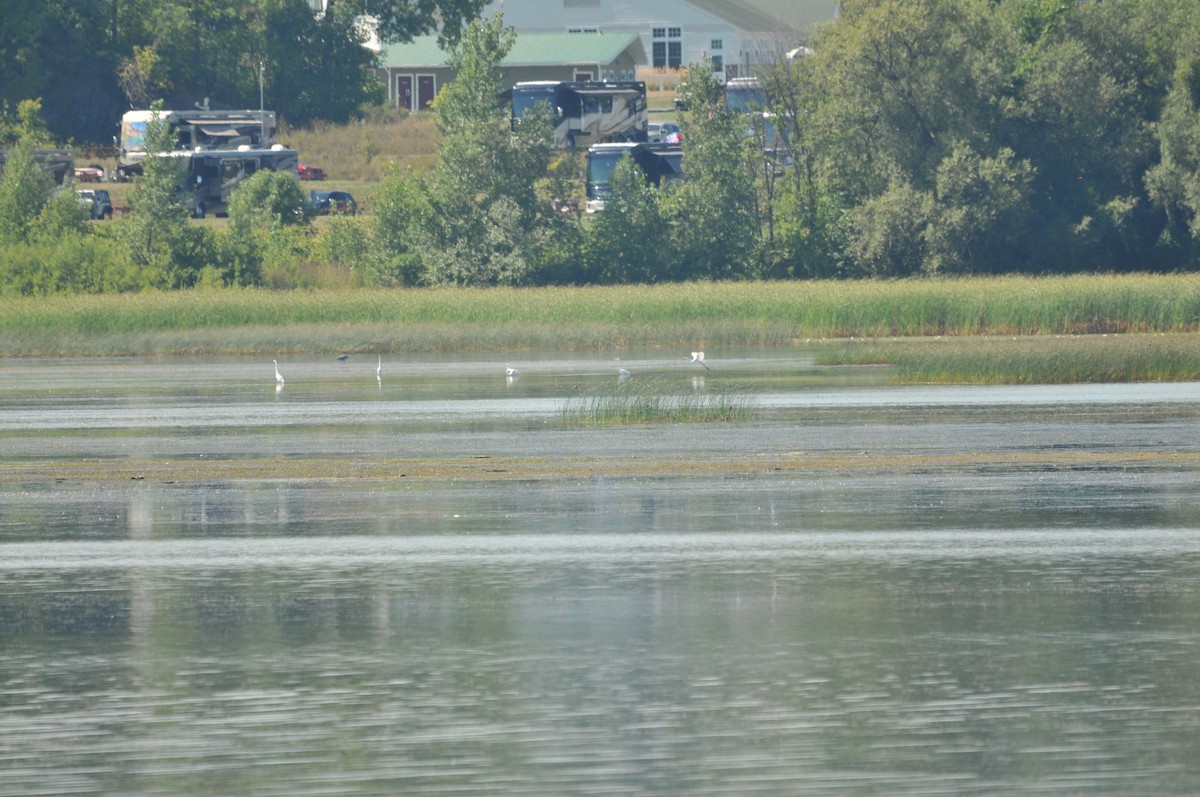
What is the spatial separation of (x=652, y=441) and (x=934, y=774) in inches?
713

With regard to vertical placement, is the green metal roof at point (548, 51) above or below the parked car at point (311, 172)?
above

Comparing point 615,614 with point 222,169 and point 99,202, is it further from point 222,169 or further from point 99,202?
point 99,202

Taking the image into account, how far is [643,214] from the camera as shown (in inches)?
2591

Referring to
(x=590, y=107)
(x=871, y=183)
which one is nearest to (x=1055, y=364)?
(x=871, y=183)

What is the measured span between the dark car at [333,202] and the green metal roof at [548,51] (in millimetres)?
21499

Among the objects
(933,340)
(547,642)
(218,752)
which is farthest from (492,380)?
(218,752)

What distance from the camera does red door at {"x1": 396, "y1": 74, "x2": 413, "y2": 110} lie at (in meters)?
103

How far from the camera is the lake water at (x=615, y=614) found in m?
10.9

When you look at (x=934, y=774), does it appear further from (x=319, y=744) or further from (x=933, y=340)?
(x=933, y=340)

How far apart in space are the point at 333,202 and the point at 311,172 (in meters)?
9.56

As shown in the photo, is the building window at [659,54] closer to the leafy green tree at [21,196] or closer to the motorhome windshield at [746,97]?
the motorhome windshield at [746,97]

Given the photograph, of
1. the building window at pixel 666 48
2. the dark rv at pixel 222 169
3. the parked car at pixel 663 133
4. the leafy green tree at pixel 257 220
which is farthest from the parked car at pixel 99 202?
the building window at pixel 666 48

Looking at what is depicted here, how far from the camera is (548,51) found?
322 ft

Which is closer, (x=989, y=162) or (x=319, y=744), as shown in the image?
(x=319, y=744)
